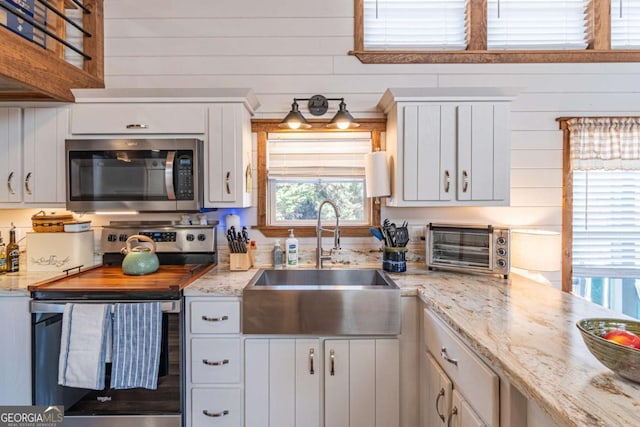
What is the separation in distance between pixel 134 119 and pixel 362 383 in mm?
1985

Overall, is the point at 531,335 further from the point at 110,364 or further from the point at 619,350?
the point at 110,364

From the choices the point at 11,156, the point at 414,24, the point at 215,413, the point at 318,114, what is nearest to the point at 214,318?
the point at 215,413

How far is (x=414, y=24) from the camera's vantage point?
245 cm

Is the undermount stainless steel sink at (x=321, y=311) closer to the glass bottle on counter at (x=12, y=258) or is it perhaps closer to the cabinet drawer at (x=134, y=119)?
the cabinet drawer at (x=134, y=119)

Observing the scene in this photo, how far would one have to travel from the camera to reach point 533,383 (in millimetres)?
840

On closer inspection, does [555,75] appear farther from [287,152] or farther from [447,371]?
[447,371]

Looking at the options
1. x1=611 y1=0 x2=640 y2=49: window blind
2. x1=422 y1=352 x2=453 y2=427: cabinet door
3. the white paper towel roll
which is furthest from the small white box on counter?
x1=611 y1=0 x2=640 y2=49: window blind

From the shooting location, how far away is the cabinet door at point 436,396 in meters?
1.41

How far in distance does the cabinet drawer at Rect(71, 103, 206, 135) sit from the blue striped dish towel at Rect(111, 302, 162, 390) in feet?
3.44

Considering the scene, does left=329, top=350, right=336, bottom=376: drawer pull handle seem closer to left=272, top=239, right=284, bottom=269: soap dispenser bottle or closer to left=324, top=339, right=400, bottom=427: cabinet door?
left=324, top=339, right=400, bottom=427: cabinet door

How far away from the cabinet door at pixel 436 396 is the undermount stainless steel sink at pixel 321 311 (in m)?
0.24

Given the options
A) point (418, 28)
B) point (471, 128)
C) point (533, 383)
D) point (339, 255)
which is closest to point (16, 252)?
point (339, 255)

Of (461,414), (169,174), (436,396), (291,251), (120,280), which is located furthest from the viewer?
(291,251)

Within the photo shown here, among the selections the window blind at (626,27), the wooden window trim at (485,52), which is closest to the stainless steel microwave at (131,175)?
the wooden window trim at (485,52)
